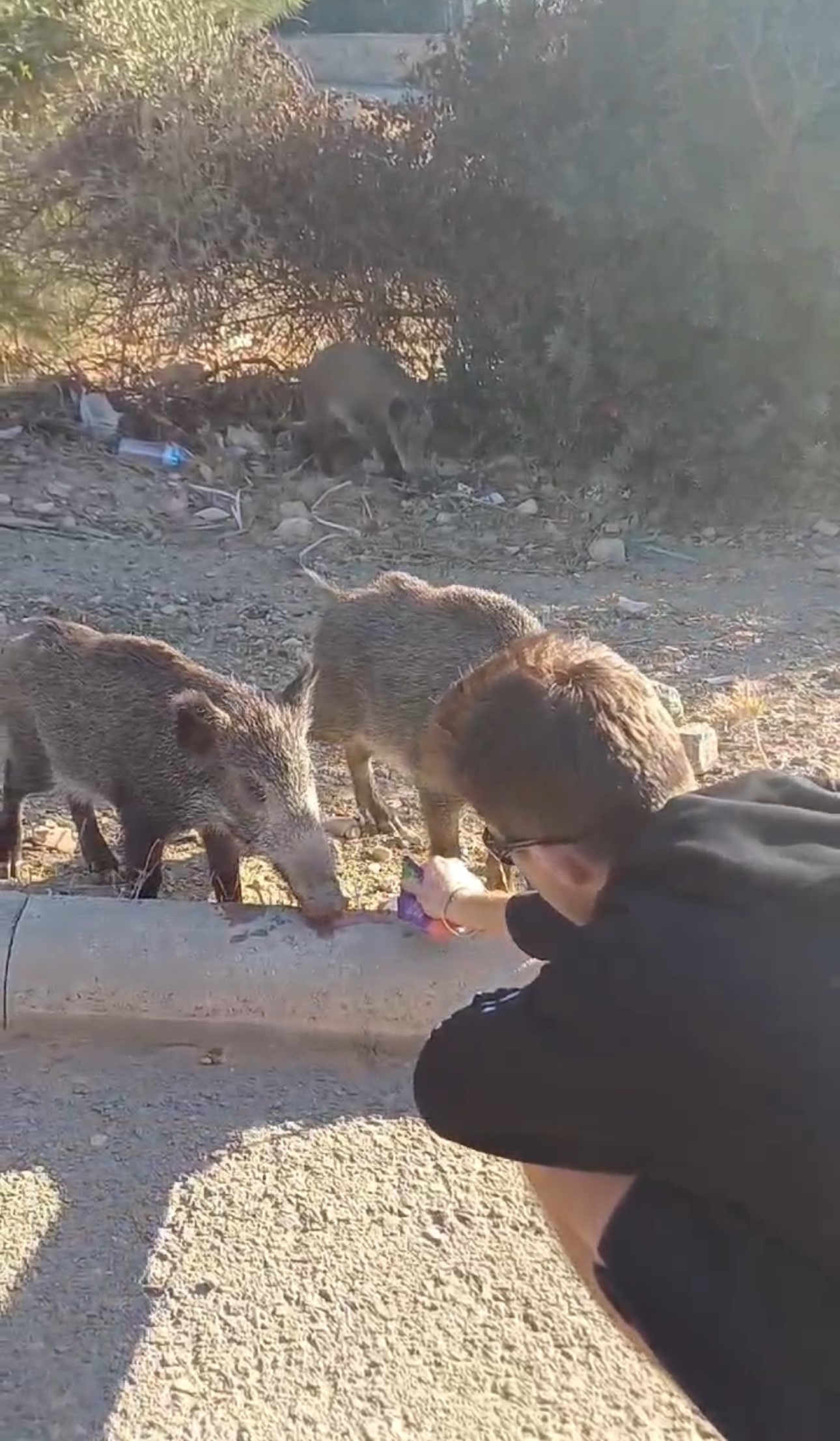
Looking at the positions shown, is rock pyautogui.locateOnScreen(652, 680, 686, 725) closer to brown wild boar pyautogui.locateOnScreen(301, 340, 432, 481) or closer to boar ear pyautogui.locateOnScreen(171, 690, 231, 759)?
boar ear pyautogui.locateOnScreen(171, 690, 231, 759)

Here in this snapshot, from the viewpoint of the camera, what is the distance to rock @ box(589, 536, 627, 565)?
8.05m

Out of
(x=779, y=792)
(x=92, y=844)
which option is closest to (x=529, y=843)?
(x=779, y=792)

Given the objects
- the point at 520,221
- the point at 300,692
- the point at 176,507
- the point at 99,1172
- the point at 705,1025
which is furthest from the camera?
the point at 520,221

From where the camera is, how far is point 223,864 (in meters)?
4.43

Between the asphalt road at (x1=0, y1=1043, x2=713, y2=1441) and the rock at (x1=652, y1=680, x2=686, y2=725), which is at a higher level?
the rock at (x1=652, y1=680, x2=686, y2=725)

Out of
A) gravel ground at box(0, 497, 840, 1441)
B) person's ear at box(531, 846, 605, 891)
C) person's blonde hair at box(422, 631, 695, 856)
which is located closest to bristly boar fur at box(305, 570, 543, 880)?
gravel ground at box(0, 497, 840, 1441)

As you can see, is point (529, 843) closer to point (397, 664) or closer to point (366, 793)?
point (397, 664)

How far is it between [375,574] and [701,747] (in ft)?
11.5

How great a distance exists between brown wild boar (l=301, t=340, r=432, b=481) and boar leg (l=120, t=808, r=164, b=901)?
17.5 feet

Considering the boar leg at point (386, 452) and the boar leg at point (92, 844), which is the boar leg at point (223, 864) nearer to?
the boar leg at point (92, 844)

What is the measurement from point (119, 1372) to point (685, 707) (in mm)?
3659

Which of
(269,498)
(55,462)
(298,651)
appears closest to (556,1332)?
(298,651)

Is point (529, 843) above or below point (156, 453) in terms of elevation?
above

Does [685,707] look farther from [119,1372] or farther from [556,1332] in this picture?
[119,1372]
